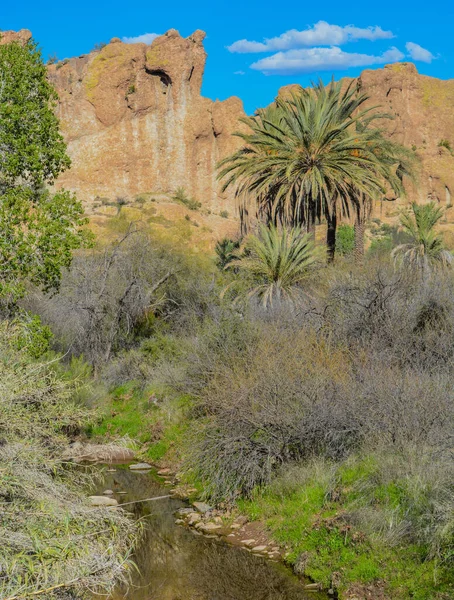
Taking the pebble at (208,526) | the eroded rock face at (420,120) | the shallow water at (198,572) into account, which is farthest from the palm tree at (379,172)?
the eroded rock face at (420,120)

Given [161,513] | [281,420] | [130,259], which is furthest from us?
[130,259]

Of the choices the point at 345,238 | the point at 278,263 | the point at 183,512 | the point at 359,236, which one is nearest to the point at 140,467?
the point at 183,512

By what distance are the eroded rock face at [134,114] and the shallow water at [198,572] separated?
149 feet

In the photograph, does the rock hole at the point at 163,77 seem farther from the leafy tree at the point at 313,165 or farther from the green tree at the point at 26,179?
the green tree at the point at 26,179

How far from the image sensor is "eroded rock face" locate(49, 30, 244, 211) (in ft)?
178

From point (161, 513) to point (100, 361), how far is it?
343 inches

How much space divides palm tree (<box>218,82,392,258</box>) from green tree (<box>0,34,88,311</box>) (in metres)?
6.77

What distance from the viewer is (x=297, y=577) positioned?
9.34m

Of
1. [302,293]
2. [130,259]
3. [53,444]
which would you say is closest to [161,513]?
[53,444]

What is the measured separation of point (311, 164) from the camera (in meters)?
18.4

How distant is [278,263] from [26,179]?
6494 millimetres

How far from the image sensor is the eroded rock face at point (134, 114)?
54.1 metres

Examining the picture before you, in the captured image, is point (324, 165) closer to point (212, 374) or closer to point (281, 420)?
point (212, 374)

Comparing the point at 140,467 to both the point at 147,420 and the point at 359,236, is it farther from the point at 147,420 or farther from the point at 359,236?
the point at 359,236
